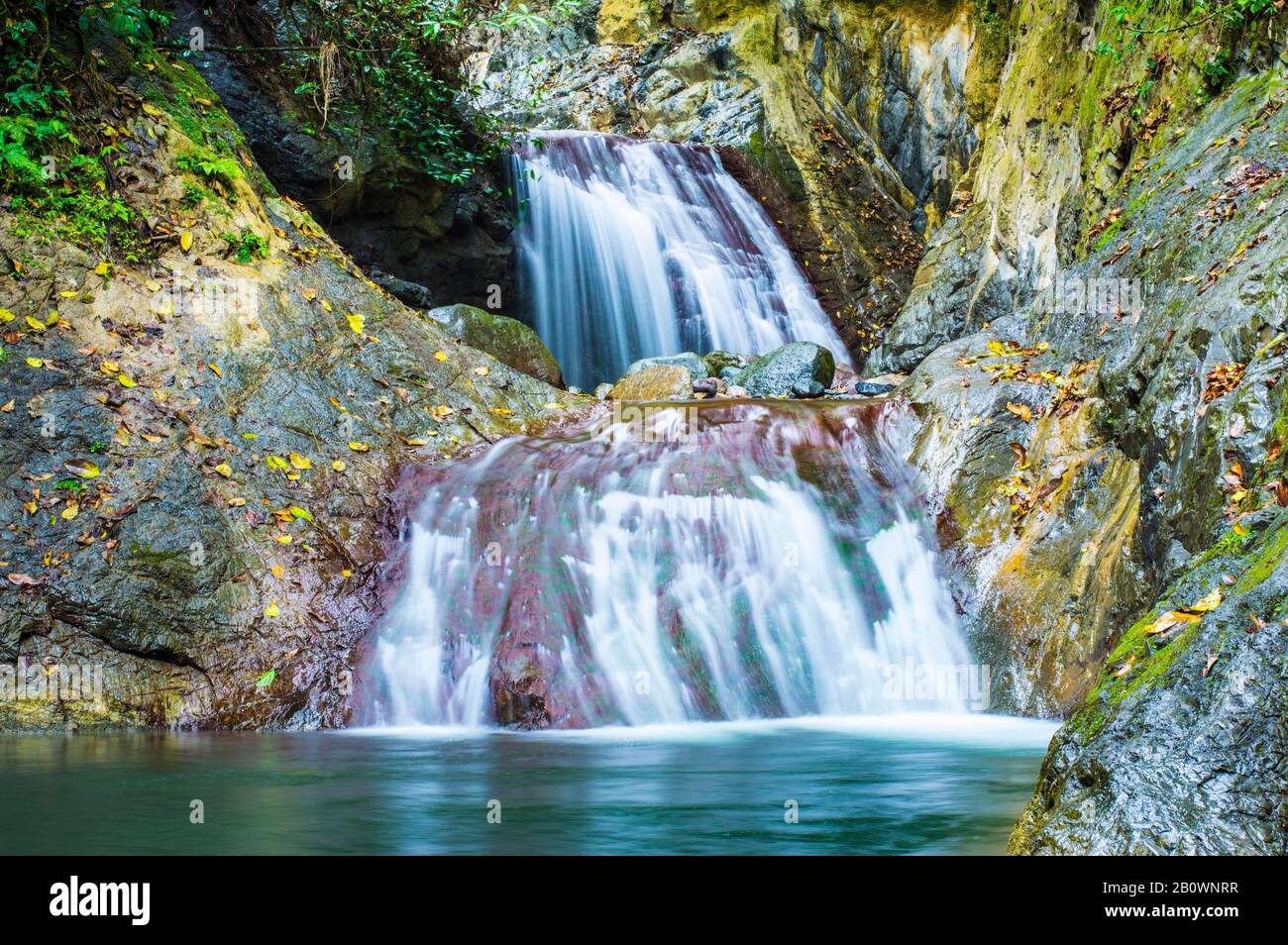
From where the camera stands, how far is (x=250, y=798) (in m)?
4.33

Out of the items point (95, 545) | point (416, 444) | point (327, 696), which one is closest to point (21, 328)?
point (95, 545)

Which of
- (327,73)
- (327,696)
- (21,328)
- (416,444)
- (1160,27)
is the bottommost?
(327,696)

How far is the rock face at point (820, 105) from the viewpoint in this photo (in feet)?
57.7

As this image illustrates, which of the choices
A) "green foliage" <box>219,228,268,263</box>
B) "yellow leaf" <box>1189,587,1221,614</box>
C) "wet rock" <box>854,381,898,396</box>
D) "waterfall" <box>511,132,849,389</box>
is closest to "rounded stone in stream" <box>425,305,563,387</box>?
"waterfall" <box>511,132,849,389</box>

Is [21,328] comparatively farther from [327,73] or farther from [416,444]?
[327,73]

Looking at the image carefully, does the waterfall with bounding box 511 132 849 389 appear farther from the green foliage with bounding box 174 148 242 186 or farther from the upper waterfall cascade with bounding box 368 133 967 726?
the green foliage with bounding box 174 148 242 186

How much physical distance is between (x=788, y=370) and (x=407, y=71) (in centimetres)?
556

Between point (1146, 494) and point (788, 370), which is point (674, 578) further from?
point (788, 370)

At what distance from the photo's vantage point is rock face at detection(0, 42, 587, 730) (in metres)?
6.26

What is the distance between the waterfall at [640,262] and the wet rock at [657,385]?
2656 millimetres

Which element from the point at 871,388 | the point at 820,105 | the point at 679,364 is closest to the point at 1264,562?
the point at 871,388
